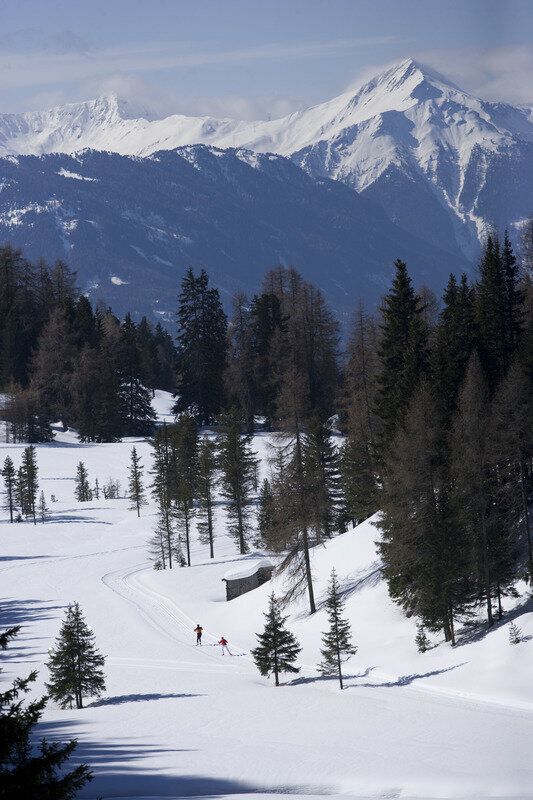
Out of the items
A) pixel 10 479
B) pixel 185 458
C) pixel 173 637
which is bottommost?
pixel 173 637

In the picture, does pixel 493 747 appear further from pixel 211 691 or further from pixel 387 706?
pixel 211 691

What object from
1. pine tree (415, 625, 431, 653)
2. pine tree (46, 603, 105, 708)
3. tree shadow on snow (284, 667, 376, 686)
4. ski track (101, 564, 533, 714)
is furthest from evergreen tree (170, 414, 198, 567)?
pine tree (415, 625, 431, 653)

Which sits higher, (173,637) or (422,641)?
(422,641)

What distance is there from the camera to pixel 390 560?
3234 centimetres

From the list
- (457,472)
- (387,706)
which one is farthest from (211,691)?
(457,472)

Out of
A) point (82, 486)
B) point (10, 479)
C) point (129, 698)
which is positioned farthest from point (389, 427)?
point (82, 486)

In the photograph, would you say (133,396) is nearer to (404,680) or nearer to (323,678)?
(323,678)

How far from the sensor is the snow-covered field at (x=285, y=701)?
789 inches

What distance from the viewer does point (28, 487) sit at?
73.4 metres

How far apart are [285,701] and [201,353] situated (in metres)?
61.8

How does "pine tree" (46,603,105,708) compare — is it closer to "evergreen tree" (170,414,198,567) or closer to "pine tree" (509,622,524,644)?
"pine tree" (509,622,524,644)

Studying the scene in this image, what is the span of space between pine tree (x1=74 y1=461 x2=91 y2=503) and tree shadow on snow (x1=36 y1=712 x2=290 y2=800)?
56714mm

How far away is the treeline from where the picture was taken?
91750 millimetres

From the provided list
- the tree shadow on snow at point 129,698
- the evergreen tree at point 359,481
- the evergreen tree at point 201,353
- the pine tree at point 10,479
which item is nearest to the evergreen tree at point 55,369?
the evergreen tree at point 201,353
